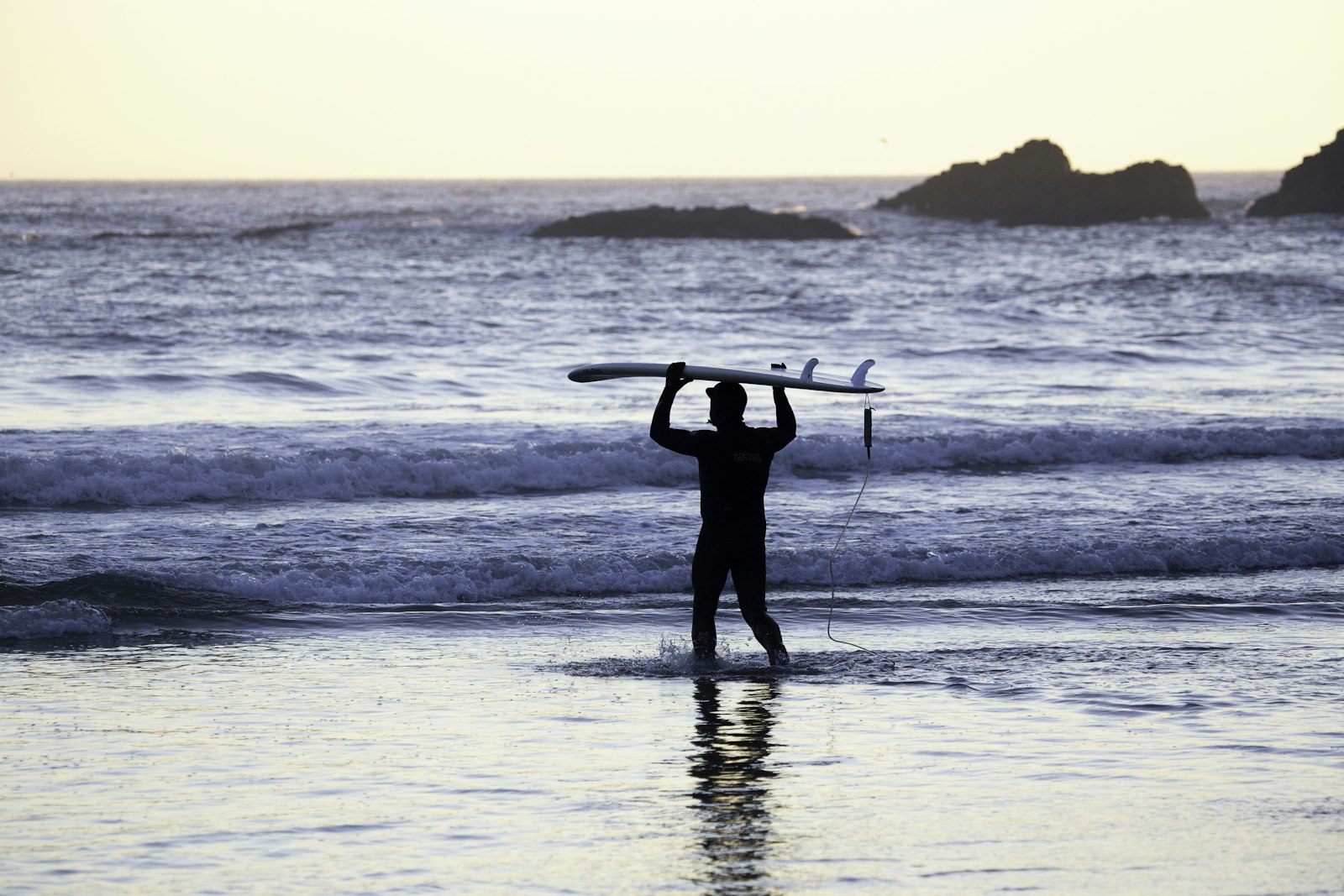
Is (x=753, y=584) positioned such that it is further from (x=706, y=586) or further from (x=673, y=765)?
(x=673, y=765)

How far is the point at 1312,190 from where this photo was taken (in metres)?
86.8

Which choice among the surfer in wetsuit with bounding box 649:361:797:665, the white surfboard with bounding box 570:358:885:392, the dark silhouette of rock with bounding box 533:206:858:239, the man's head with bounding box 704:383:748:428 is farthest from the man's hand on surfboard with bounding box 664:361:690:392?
the dark silhouette of rock with bounding box 533:206:858:239

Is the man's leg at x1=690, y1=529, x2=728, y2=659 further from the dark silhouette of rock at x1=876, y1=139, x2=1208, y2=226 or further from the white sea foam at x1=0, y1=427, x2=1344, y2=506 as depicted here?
the dark silhouette of rock at x1=876, y1=139, x2=1208, y2=226

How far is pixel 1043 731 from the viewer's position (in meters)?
6.88

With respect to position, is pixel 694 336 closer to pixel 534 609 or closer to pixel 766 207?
pixel 534 609

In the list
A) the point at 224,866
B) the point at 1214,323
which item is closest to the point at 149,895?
the point at 224,866

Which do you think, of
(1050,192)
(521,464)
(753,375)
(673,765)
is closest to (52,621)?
(753,375)

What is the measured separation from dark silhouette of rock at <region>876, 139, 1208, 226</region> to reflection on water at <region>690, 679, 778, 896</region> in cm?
8033

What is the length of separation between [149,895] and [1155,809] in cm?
Answer: 360

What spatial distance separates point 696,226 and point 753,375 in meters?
59.6

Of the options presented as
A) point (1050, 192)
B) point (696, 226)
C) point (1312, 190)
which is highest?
point (1050, 192)

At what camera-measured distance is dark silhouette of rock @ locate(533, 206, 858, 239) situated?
6544cm

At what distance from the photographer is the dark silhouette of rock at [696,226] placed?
65.4 metres

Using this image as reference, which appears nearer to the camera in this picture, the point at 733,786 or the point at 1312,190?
the point at 733,786
